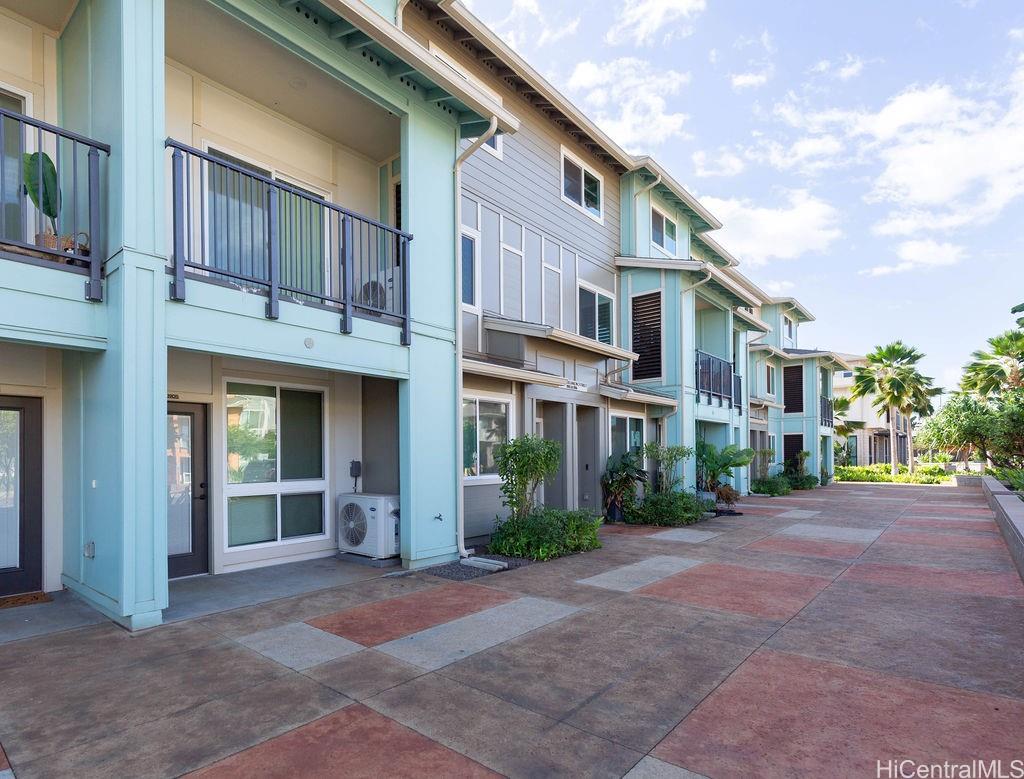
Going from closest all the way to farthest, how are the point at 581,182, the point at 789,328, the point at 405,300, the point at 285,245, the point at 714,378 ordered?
the point at 405,300 → the point at 285,245 → the point at 581,182 → the point at 714,378 → the point at 789,328

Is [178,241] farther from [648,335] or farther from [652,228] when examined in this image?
[652,228]

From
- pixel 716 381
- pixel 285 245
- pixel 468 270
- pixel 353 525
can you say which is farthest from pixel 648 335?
pixel 285 245

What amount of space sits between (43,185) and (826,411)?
103 ft

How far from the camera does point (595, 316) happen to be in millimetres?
14102

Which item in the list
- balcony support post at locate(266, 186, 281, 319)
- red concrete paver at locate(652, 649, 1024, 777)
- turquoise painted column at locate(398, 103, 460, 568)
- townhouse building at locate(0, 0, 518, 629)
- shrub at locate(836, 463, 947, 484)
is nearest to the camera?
red concrete paver at locate(652, 649, 1024, 777)

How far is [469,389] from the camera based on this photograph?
9609mm

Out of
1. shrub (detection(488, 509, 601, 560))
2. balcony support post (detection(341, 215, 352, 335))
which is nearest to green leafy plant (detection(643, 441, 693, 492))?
shrub (detection(488, 509, 601, 560))

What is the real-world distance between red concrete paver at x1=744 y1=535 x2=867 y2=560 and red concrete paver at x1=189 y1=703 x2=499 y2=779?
25.2ft

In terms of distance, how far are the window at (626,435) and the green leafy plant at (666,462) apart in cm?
31

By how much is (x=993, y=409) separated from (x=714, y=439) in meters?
14.9

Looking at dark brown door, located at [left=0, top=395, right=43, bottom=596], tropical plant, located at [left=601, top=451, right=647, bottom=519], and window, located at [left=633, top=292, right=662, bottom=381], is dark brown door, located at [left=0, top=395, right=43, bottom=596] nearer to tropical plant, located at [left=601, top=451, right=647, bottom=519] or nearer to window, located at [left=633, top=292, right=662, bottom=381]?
tropical plant, located at [left=601, top=451, right=647, bottom=519]

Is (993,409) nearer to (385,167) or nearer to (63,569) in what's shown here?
(385,167)

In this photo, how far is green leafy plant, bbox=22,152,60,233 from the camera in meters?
5.28

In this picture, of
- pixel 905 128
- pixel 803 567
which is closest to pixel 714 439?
pixel 803 567
